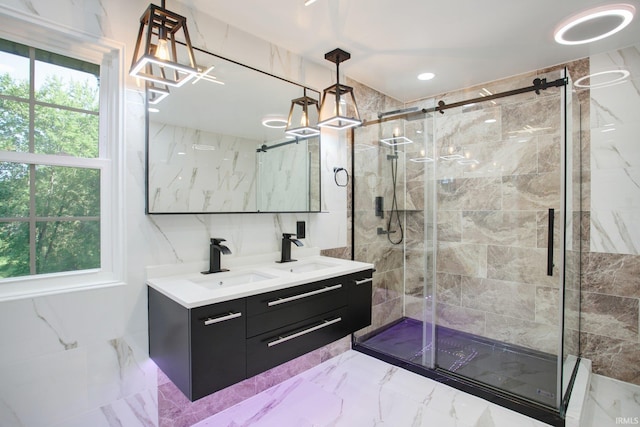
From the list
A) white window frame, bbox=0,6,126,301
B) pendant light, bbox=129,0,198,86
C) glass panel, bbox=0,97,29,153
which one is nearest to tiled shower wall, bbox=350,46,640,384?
pendant light, bbox=129,0,198,86

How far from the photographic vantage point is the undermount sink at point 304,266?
231 cm

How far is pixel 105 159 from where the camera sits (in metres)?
1.77

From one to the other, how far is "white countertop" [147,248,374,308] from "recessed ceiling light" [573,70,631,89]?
241cm

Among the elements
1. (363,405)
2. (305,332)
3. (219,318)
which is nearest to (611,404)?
(363,405)

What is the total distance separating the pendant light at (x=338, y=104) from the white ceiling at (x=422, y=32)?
0.28ft

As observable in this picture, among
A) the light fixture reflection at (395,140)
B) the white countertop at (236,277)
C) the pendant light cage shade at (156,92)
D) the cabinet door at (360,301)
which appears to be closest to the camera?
the white countertop at (236,277)

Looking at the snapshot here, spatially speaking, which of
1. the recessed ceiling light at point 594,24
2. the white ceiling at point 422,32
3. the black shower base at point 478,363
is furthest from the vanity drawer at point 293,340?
the recessed ceiling light at point 594,24

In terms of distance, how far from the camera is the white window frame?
1.60m

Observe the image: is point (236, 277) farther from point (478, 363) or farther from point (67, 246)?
point (478, 363)

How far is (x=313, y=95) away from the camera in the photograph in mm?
2727

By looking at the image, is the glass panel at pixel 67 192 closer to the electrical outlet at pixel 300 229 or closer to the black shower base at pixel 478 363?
the electrical outlet at pixel 300 229

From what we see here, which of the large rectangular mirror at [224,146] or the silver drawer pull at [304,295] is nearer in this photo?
the silver drawer pull at [304,295]

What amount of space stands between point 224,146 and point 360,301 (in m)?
1.48

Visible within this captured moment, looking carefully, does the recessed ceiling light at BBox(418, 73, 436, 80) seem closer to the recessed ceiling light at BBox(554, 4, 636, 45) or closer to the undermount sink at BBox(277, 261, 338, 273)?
the recessed ceiling light at BBox(554, 4, 636, 45)
